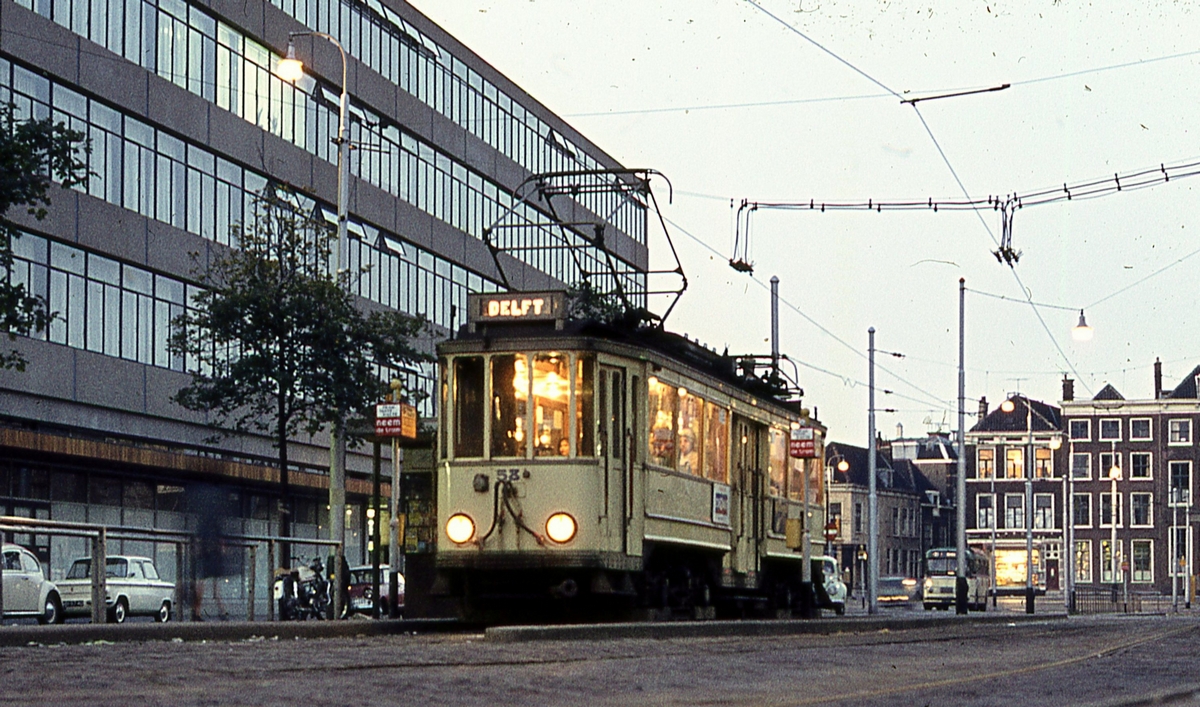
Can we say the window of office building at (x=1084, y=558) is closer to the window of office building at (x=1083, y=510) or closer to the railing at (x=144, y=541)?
the window of office building at (x=1083, y=510)

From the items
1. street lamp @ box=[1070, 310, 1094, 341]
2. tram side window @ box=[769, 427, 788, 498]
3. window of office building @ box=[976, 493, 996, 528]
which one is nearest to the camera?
tram side window @ box=[769, 427, 788, 498]

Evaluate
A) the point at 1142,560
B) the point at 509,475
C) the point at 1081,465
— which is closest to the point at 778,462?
the point at 509,475

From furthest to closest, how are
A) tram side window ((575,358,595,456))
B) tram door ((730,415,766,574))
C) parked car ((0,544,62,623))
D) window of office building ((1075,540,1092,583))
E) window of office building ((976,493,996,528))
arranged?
window of office building ((976,493,996,528)) < window of office building ((1075,540,1092,583)) < tram door ((730,415,766,574)) < tram side window ((575,358,595,456)) < parked car ((0,544,62,623))

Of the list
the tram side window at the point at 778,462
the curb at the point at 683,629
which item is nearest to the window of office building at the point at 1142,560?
the tram side window at the point at 778,462

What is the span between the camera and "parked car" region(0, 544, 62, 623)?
17.5 meters

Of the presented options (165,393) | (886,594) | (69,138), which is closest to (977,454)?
(886,594)

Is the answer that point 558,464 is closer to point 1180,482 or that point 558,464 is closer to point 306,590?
point 306,590

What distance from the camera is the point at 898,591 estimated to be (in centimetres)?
8625

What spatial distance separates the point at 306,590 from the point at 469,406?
11.8m

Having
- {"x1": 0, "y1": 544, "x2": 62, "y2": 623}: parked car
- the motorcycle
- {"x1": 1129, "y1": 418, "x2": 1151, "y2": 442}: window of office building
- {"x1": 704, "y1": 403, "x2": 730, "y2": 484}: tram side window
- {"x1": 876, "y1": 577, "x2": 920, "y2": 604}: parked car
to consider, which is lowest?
{"x1": 876, "y1": 577, "x2": 920, "y2": 604}: parked car

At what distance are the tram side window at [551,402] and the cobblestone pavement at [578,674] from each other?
3996 millimetres

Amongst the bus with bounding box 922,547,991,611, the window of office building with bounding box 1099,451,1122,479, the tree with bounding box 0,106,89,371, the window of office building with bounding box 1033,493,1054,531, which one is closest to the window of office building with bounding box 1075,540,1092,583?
the window of office building with bounding box 1099,451,1122,479

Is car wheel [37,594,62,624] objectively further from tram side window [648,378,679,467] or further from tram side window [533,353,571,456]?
tram side window [648,378,679,467]

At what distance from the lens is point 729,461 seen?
22.7 meters
